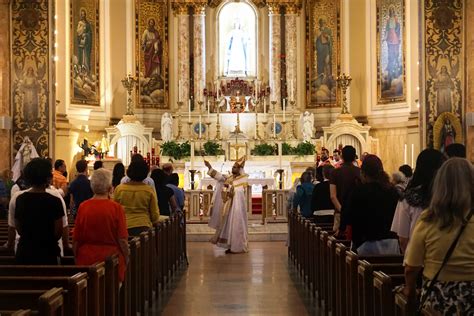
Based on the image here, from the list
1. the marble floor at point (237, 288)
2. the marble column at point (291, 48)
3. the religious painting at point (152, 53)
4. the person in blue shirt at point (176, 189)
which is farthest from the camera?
the religious painting at point (152, 53)

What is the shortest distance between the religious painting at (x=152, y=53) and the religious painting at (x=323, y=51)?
4325 mm

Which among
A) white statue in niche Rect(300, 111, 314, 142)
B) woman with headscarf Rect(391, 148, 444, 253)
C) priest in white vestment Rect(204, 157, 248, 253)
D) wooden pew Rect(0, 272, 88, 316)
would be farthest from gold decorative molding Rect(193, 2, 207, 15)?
wooden pew Rect(0, 272, 88, 316)

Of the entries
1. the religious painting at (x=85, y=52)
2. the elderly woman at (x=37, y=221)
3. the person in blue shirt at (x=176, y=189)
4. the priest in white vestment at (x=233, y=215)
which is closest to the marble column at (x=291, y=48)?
the religious painting at (x=85, y=52)

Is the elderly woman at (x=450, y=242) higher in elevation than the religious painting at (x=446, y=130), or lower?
lower

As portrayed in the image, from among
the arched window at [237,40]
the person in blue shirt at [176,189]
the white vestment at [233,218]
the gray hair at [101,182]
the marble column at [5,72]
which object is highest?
the arched window at [237,40]

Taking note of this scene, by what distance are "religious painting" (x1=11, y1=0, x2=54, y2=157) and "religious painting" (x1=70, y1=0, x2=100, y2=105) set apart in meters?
5.58

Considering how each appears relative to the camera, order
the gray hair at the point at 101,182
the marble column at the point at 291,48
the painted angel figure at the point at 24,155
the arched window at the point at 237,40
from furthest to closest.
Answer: the arched window at the point at 237,40
the marble column at the point at 291,48
the painted angel figure at the point at 24,155
the gray hair at the point at 101,182

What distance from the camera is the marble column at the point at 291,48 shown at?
25.5 meters

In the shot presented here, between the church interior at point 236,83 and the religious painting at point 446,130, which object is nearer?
the religious painting at point 446,130

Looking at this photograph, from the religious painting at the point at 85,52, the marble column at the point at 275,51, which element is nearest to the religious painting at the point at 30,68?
the religious painting at the point at 85,52

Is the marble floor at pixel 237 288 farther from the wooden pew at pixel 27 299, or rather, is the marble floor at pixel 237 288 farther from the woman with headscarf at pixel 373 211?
the wooden pew at pixel 27 299

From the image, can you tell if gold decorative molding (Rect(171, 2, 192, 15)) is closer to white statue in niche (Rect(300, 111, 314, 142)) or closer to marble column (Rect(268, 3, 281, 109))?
marble column (Rect(268, 3, 281, 109))

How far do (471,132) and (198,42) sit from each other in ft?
33.3

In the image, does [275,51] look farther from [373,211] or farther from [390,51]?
[373,211]
